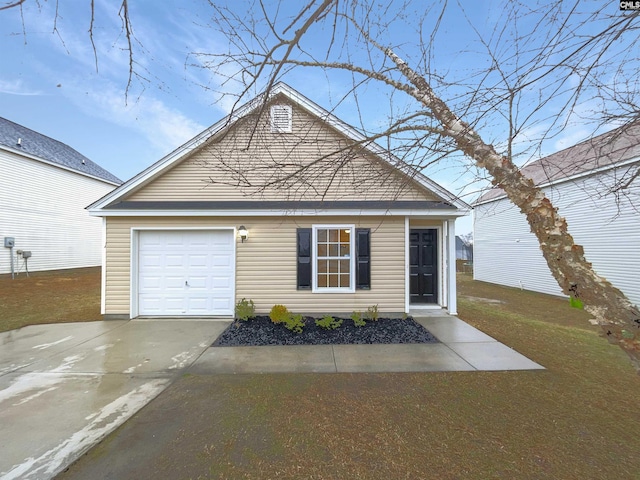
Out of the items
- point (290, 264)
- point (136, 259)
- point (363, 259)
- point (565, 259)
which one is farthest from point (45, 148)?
point (565, 259)

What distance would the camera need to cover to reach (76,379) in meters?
4.00

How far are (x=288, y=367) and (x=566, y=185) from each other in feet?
40.6

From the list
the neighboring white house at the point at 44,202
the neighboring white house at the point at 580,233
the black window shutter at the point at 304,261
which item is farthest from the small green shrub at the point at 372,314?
the neighboring white house at the point at 44,202

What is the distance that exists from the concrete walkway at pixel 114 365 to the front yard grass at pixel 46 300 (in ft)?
2.84

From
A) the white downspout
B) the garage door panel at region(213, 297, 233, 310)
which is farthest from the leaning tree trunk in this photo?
the garage door panel at region(213, 297, 233, 310)

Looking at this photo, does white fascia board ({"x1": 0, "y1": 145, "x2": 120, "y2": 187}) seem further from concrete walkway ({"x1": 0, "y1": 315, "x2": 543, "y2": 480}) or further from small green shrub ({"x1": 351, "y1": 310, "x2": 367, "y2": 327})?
small green shrub ({"x1": 351, "y1": 310, "x2": 367, "y2": 327})

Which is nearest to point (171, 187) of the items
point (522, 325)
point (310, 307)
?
point (310, 307)

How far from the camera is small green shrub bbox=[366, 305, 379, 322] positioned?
683 centimetres

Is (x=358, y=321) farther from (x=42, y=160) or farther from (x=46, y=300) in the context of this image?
(x=42, y=160)

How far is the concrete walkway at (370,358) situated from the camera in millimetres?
4340

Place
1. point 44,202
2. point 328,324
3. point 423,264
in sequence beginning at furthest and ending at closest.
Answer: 1. point 44,202
2. point 423,264
3. point 328,324

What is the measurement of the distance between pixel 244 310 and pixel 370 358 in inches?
134

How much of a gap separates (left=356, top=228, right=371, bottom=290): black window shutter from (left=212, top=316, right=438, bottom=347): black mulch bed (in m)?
1.00

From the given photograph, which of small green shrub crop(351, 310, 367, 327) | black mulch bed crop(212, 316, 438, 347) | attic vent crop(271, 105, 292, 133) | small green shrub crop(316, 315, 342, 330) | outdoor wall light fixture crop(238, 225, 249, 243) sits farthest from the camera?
outdoor wall light fixture crop(238, 225, 249, 243)
